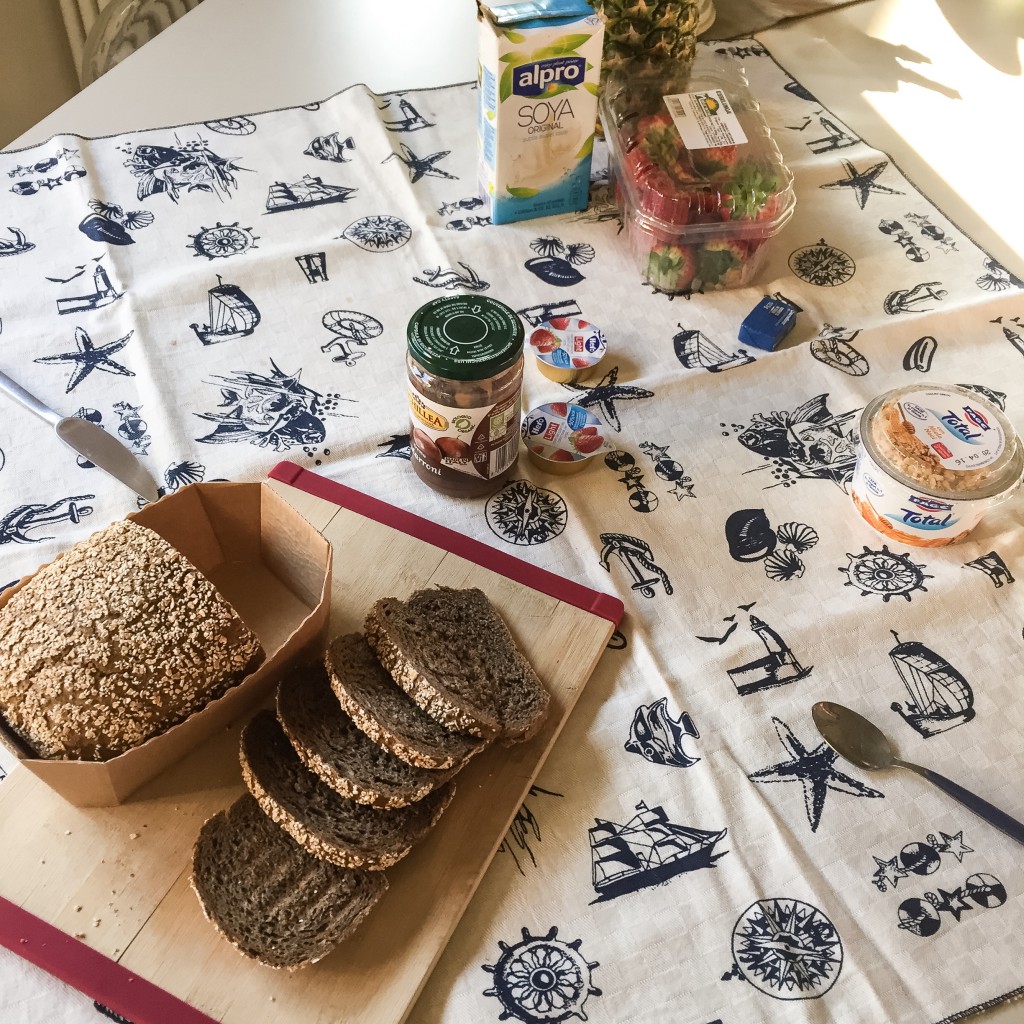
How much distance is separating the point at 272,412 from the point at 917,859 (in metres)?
1.02

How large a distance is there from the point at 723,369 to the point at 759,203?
27cm

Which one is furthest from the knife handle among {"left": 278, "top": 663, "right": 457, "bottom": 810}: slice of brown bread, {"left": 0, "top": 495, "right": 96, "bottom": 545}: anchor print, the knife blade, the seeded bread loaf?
{"left": 278, "top": 663, "right": 457, "bottom": 810}: slice of brown bread

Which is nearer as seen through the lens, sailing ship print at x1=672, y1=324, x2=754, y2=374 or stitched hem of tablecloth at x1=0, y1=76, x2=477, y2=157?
sailing ship print at x1=672, y1=324, x2=754, y2=374

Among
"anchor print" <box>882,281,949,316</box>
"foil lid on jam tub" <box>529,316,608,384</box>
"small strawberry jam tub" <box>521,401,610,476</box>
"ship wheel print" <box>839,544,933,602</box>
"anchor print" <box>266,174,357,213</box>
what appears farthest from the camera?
"anchor print" <box>266,174,357,213</box>

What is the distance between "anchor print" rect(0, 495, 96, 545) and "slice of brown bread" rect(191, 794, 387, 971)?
0.49 metres

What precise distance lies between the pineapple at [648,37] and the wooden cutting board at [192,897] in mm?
1087

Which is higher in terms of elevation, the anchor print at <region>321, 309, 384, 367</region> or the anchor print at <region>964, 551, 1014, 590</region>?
the anchor print at <region>321, 309, 384, 367</region>

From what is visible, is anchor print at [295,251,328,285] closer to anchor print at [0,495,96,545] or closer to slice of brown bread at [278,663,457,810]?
anchor print at [0,495,96,545]

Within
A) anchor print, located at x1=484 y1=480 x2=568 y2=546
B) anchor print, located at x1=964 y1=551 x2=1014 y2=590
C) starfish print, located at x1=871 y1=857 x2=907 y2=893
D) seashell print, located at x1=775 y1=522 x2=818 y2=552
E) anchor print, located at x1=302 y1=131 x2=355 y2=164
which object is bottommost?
starfish print, located at x1=871 y1=857 x2=907 y2=893

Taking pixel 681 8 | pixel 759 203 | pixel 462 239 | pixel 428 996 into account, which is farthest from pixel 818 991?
pixel 681 8

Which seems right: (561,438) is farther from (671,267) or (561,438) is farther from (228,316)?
(228,316)

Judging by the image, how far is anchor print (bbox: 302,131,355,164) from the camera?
1.69 m

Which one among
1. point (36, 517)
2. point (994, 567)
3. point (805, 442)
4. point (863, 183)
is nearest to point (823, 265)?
point (863, 183)

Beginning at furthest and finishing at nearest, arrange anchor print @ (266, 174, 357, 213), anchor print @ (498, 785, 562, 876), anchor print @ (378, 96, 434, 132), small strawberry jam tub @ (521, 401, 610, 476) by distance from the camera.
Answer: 1. anchor print @ (378, 96, 434, 132)
2. anchor print @ (266, 174, 357, 213)
3. small strawberry jam tub @ (521, 401, 610, 476)
4. anchor print @ (498, 785, 562, 876)
